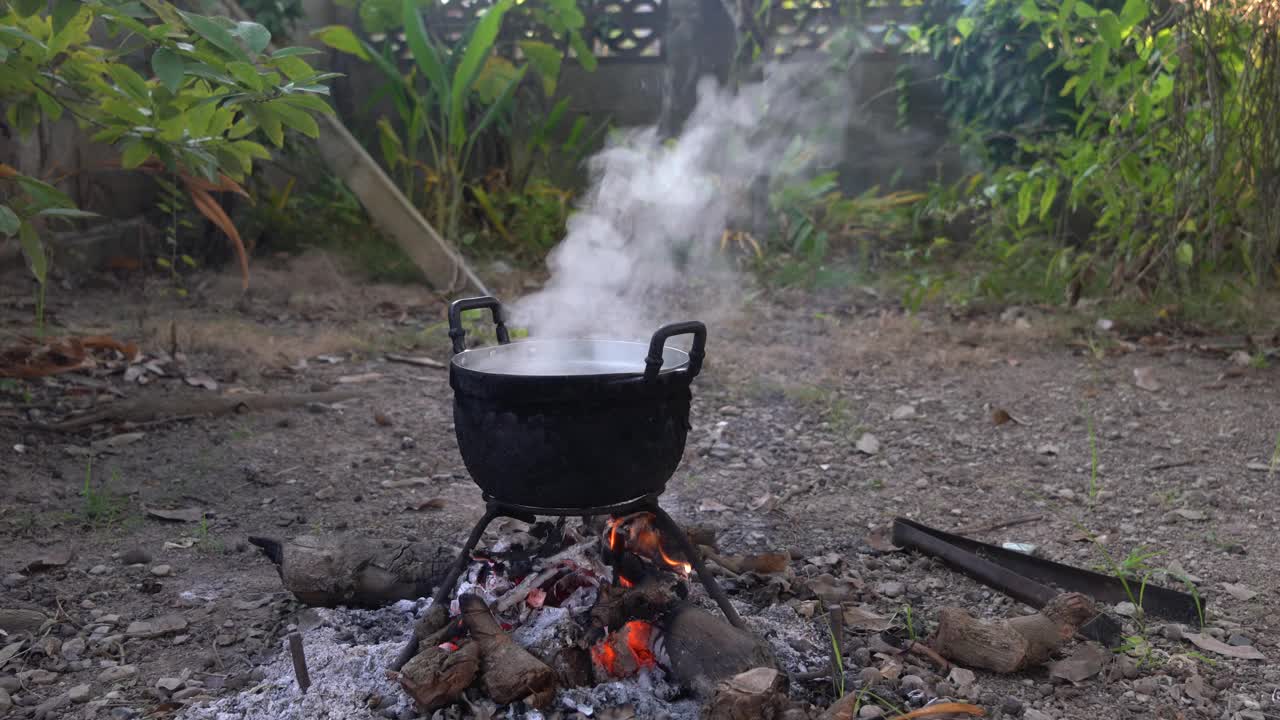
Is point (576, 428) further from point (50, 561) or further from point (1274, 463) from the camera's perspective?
point (1274, 463)

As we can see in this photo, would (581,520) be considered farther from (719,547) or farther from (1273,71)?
(1273,71)

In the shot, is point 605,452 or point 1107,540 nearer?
point 605,452

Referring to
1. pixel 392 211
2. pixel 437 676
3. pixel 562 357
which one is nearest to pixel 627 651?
pixel 437 676

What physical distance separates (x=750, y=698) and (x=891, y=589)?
0.88 meters

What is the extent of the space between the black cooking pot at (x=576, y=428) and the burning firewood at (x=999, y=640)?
69 cm

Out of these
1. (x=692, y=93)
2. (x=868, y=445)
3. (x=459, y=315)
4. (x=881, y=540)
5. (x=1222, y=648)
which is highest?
(x=692, y=93)

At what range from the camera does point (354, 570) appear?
7.09ft

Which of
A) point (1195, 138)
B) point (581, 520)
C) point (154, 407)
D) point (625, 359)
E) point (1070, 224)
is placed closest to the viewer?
point (625, 359)

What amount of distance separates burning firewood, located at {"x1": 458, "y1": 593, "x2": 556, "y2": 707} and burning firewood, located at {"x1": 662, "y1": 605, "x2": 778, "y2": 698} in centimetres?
25

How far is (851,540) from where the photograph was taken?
2.80m

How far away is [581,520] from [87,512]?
1.48 meters

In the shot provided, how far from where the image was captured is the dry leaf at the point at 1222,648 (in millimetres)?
2082

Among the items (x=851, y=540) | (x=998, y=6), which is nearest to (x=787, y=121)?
(x=998, y=6)

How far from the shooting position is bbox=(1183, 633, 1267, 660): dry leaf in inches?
82.0
